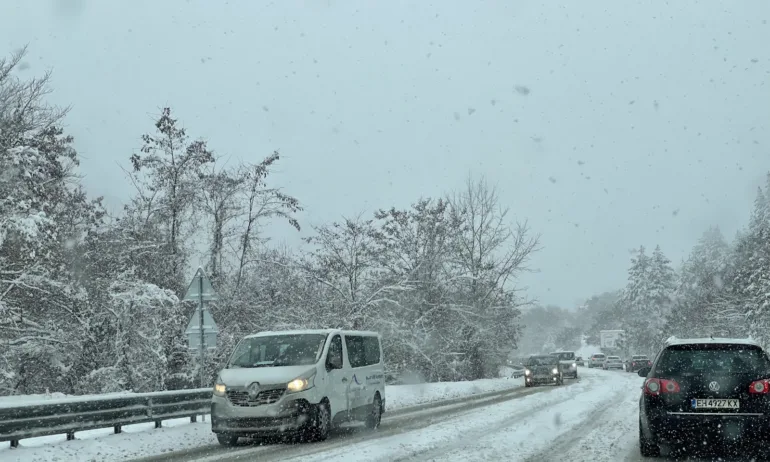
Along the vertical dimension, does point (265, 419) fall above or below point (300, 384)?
below

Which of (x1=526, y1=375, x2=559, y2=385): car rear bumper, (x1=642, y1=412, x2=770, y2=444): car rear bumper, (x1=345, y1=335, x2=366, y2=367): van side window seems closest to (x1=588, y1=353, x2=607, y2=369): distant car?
(x1=526, y1=375, x2=559, y2=385): car rear bumper

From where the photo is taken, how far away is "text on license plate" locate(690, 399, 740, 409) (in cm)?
905

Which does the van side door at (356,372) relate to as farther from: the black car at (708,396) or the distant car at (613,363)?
the distant car at (613,363)

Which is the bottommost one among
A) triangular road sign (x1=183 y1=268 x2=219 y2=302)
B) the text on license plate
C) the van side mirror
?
the text on license plate

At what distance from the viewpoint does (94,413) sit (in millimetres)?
12836

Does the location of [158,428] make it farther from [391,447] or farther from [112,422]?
[391,447]

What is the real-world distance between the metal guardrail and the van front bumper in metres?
2.16

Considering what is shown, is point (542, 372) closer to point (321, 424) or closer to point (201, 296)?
point (201, 296)

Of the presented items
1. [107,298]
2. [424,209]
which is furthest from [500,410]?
[424,209]

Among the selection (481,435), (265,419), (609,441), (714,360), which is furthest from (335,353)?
(714,360)

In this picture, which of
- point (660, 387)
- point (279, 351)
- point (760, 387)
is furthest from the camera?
point (279, 351)

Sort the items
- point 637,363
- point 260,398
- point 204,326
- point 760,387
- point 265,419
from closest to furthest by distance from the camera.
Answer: point 760,387 < point 265,419 < point 260,398 < point 204,326 < point 637,363

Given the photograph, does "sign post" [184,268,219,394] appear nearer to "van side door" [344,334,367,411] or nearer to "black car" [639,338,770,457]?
"van side door" [344,334,367,411]

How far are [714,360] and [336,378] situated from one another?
6.53 meters
